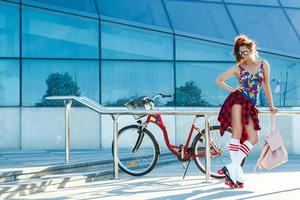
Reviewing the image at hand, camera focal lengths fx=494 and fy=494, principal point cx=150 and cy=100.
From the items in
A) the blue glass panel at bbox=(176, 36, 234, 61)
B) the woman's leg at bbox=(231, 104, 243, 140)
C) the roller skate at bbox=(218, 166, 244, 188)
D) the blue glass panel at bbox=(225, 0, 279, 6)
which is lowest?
the roller skate at bbox=(218, 166, 244, 188)

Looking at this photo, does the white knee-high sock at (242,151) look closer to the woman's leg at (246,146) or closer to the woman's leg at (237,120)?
the woman's leg at (246,146)

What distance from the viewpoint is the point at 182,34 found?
44.6ft

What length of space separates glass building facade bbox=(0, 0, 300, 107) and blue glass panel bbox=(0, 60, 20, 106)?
0.08ft

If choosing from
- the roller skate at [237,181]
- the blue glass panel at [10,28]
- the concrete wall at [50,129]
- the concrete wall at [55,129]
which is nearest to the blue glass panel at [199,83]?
the concrete wall at [50,129]

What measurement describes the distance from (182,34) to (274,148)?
8480mm

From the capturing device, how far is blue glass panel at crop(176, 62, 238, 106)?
1341 cm

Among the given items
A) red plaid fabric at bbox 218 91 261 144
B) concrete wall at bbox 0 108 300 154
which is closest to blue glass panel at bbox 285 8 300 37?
concrete wall at bbox 0 108 300 154

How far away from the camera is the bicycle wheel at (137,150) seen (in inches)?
255

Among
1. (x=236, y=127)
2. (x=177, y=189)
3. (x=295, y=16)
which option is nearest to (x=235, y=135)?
(x=236, y=127)

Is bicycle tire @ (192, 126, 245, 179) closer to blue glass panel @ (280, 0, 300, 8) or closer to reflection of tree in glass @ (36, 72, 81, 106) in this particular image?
reflection of tree in glass @ (36, 72, 81, 106)

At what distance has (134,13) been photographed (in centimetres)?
1361

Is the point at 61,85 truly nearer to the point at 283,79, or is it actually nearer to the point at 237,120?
the point at 283,79

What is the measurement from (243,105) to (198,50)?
8.22 meters

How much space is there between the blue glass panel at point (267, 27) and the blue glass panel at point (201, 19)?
0.39m
